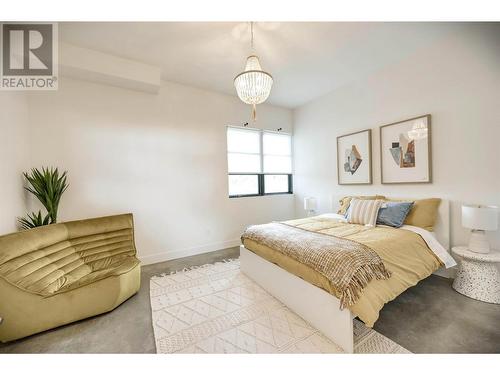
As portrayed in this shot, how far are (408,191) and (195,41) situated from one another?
3.40 meters

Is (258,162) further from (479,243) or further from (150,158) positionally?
(479,243)

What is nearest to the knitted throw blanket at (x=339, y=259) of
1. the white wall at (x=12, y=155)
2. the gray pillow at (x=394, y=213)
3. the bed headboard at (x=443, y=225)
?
the gray pillow at (x=394, y=213)

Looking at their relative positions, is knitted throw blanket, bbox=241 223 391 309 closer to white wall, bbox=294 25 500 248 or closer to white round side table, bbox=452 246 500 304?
white round side table, bbox=452 246 500 304

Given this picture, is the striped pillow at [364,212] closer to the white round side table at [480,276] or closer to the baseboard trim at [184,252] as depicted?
the white round side table at [480,276]

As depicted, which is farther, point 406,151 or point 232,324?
point 406,151

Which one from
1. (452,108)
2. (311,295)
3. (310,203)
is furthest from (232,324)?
(452,108)

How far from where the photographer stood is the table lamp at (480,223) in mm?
1851

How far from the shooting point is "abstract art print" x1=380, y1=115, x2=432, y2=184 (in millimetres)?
2557

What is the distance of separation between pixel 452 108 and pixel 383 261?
2133 millimetres

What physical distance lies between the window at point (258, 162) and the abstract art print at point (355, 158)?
1268 mm

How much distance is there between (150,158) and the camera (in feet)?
10.1

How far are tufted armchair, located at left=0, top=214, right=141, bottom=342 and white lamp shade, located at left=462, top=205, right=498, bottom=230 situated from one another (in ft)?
11.4

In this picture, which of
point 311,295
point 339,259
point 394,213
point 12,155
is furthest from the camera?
point 394,213

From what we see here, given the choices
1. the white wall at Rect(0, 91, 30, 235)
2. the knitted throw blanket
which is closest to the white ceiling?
the white wall at Rect(0, 91, 30, 235)
